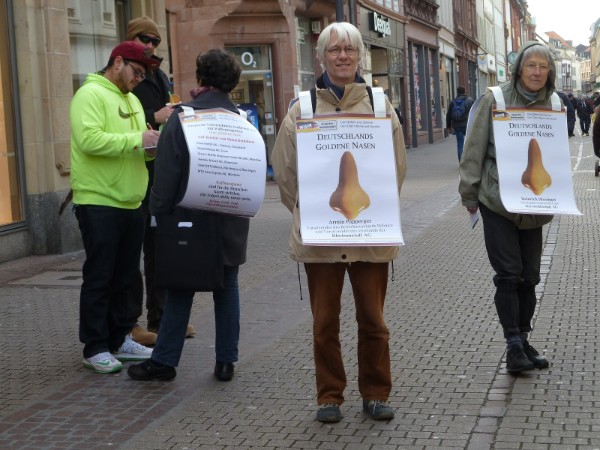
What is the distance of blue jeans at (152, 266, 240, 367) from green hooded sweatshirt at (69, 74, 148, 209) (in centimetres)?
69

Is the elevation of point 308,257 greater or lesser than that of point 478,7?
lesser

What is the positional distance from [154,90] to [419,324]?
2350 mm

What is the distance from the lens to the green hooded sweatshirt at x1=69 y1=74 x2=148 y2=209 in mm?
6254

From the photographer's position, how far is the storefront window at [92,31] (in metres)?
13.1

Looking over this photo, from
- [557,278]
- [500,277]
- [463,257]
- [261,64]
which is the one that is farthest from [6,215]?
[261,64]

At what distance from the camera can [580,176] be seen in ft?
72.4

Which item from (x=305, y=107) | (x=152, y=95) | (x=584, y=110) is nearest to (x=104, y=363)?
(x=152, y=95)

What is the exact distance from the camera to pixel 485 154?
20.5 feet

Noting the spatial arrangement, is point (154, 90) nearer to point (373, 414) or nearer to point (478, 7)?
point (373, 414)

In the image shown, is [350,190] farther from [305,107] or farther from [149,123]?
[149,123]

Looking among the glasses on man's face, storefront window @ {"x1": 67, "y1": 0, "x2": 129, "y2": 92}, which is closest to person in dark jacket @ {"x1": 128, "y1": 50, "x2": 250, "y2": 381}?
the glasses on man's face

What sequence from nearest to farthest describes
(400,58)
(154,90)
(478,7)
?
(154,90) < (400,58) < (478,7)

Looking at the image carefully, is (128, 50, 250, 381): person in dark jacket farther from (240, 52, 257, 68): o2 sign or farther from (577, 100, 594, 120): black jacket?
(577, 100, 594, 120): black jacket

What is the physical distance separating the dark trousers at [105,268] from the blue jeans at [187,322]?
0.49 meters
